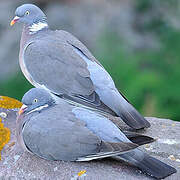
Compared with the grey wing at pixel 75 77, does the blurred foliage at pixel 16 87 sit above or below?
below

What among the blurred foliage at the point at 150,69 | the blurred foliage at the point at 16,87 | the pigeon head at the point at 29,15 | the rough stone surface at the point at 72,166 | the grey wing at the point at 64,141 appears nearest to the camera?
the grey wing at the point at 64,141

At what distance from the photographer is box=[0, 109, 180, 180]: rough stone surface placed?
145 inches

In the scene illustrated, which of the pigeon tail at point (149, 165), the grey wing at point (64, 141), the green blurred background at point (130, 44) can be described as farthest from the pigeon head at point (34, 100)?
the green blurred background at point (130, 44)

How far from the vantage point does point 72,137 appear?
12.0ft

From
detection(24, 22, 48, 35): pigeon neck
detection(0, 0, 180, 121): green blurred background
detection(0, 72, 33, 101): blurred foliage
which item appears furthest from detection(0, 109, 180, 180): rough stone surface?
detection(0, 72, 33, 101): blurred foliage

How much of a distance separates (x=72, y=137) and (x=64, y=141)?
0.07 meters

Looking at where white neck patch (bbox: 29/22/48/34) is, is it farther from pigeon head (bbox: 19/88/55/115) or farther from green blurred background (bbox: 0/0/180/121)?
green blurred background (bbox: 0/0/180/121)

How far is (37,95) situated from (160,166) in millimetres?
1182

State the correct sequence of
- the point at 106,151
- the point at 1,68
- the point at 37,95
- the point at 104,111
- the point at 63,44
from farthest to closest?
the point at 1,68, the point at 63,44, the point at 104,111, the point at 37,95, the point at 106,151

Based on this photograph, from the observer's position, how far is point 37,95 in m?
3.90

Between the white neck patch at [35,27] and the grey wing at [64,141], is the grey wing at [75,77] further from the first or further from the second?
the grey wing at [64,141]

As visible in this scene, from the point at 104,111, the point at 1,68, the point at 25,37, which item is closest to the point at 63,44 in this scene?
the point at 25,37

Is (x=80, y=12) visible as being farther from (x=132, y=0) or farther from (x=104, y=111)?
(x=104, y=111)

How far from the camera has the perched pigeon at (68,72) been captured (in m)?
4.25
